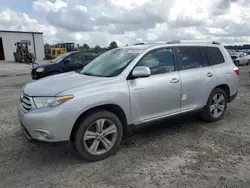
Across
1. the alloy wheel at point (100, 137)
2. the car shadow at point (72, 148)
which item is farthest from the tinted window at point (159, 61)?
the alloy wheel at point (100, 137)

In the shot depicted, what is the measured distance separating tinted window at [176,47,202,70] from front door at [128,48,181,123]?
0.21 meters

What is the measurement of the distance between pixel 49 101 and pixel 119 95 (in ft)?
3.28

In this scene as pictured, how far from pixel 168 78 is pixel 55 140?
2.14 meters

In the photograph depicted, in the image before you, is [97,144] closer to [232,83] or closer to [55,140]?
[55,140]

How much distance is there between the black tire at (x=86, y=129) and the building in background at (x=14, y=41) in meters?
35.6

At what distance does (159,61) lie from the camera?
3934mm

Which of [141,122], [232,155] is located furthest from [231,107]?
[141,122]

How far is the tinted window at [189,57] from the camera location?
13.8 ft

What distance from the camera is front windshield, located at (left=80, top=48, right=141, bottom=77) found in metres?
3.66

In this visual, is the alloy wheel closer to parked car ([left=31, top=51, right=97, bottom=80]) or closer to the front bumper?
the front bumper

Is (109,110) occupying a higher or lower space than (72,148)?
higher

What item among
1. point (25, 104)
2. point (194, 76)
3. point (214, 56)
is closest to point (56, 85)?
point (25, 104)

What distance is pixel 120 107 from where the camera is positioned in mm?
3363

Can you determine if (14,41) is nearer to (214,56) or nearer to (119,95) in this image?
(214,56)
